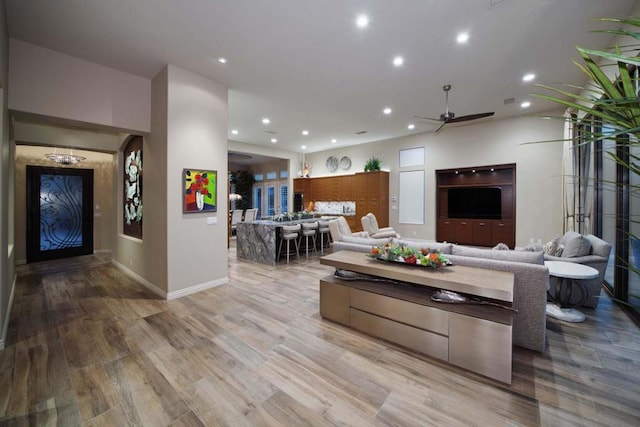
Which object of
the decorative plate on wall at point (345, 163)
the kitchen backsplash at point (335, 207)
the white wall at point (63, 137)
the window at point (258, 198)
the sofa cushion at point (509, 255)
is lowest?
the sofa cushion at point (509, 255)

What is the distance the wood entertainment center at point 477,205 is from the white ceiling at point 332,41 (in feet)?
8.50

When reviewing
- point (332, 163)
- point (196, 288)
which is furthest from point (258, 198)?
point (196, 288)

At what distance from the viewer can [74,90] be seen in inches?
150

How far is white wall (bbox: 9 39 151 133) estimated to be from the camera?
136 inches

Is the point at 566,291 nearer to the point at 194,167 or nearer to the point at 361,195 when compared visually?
the point at 194,167

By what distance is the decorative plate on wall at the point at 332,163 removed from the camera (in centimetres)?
1050

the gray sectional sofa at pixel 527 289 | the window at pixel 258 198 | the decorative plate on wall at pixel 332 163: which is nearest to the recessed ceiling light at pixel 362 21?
the gray sectional sofa at pixel 527 289

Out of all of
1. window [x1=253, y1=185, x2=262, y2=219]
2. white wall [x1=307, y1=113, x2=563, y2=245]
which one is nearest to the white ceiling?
white wall [x1=307, y1=113, x2=563, y2=245]

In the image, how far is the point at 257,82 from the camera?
4.74 m

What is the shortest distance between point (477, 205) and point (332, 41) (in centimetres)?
636

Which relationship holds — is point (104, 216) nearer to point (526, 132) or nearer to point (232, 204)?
point (232, 204)

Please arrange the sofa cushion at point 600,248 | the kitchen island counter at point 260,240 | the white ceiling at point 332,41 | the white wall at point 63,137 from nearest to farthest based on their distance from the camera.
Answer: the white ceiling at point 332,41, the sofa cushion at point 600,248, the white wall at point 63,137, the kitchen island counter at point 260,240

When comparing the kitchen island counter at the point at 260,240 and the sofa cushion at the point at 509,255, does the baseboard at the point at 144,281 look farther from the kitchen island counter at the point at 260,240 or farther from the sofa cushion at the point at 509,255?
the sofa cushion at the point at 509,255

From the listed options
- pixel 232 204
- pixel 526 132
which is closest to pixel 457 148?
pixel 526 132
